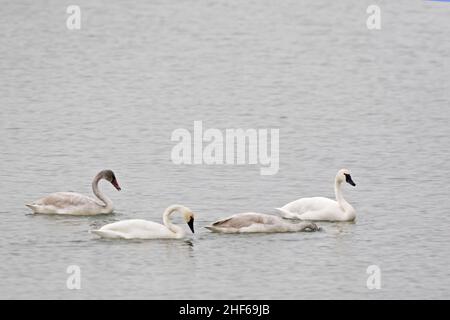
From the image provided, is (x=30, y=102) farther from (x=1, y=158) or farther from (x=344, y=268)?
(x=344, y=268)

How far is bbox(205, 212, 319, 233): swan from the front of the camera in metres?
17.2

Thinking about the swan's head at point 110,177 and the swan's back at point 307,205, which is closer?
the swan's back at point 307,205

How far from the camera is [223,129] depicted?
949 inches

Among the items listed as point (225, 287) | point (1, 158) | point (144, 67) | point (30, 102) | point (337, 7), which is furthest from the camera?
point (337, 7)

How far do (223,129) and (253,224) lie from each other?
6965mm

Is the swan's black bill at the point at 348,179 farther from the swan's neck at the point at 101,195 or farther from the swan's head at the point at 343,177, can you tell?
the swan's neck at the point at 101,195

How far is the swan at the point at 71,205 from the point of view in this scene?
1825cm

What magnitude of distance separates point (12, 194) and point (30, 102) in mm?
6897

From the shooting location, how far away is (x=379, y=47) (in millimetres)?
31125

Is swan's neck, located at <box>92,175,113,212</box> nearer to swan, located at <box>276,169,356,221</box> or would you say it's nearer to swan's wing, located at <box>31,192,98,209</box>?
swan's wing, located at <box>31,192,98,209</box>

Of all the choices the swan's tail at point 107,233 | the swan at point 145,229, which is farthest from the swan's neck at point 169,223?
the swan's tail at point 107,233

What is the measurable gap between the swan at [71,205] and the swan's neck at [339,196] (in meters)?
3.02

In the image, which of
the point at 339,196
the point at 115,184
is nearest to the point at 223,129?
the point at 115,184

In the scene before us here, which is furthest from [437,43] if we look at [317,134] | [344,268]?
[344,268]
